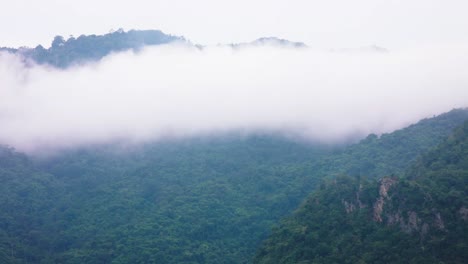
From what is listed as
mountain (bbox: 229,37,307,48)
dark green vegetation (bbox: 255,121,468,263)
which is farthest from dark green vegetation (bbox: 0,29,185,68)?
dark green vegetation (bbox: 255,121,468,263)

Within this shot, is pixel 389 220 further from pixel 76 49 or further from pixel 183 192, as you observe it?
pixel 76 49

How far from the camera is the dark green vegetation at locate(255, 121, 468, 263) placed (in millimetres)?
45719

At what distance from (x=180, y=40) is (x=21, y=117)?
46245mm

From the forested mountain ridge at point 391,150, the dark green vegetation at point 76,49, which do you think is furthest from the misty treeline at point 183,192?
the dark green vegetation at point 76,49

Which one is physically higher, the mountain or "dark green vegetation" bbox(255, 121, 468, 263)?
the mountain

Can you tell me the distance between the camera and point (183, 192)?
74.0 metres

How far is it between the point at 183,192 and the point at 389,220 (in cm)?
3151

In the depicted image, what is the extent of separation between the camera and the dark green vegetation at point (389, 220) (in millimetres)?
45719

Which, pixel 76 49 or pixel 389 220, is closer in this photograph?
pixel 389 220

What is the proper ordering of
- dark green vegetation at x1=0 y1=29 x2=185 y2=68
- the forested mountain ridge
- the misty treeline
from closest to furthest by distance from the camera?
the misty treeline < the forested mountain ridge < dark green vegetation at x1=0 y1=29 x2=185 y2=68

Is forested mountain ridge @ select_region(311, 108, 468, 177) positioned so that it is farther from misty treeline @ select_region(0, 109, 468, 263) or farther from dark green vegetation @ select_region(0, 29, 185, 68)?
dark green vegetation @ select_region(0, 29, 185, 68)

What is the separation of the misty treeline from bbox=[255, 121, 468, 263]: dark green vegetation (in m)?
0.33

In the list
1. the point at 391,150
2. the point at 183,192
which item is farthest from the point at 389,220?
the point at 183,192

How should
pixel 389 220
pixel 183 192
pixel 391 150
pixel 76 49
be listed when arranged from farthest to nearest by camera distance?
pixel 76 49
pixel 183 192
pixel 391 150
pixel 389 220
